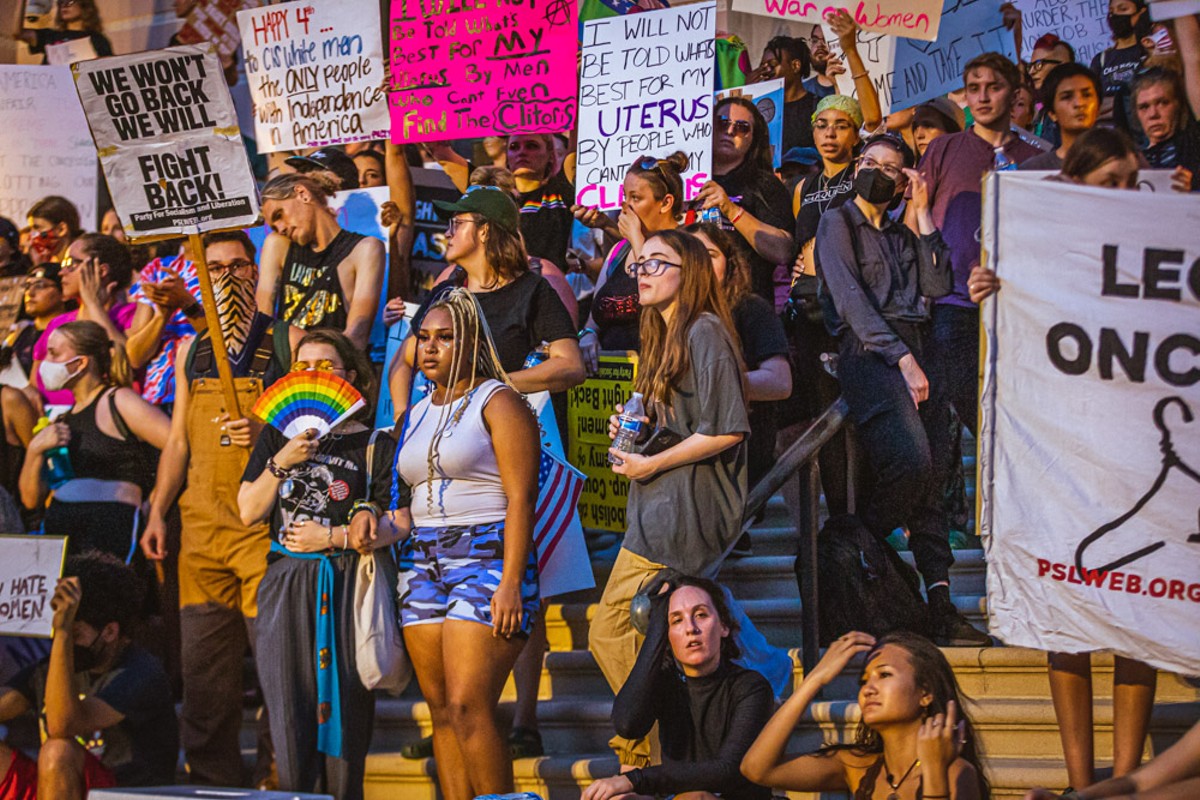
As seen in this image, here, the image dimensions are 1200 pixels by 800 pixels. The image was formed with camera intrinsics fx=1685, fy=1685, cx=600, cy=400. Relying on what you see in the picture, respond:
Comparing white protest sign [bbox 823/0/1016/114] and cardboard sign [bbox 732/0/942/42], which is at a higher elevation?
cardboard sign [bbox 732/0/942/42]

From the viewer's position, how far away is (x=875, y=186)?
657 centimetres

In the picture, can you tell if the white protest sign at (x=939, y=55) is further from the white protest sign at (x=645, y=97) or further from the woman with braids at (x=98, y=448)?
the woman with braids at (x=98, y=448)

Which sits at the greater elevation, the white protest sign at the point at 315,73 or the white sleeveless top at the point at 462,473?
the white protest sign at the point at 315,73

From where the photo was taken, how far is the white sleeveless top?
5.71 metres

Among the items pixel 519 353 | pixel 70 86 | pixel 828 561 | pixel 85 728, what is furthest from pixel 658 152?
pixel 70 86

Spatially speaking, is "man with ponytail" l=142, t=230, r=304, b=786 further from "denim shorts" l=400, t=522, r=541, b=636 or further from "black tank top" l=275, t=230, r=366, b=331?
"denim shorts" l=400, t=522, r=541, b=636

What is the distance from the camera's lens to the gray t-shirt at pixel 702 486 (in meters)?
5.69

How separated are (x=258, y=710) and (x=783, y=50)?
476 centimetres

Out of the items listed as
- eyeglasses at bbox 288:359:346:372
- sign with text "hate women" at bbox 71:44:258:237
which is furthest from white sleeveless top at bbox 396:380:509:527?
sign with text "hate women" at bbox 71:44:258:237

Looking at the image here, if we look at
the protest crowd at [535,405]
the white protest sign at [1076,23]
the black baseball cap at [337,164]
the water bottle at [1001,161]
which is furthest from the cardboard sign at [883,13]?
the black baseball cap at [337,164]

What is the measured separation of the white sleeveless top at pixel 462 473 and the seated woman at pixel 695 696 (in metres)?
0.70

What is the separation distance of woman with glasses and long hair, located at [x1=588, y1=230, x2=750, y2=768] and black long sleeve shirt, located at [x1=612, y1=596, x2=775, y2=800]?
0.19 m

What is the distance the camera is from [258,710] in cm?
715

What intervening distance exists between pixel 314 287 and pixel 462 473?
6.83 feet
